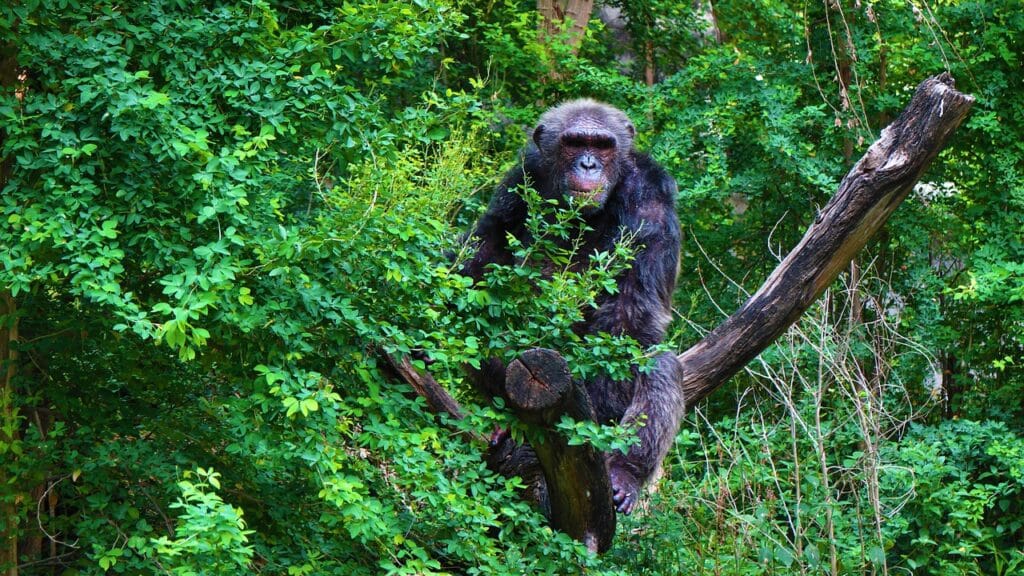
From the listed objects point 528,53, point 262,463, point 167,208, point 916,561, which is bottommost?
point 916,561

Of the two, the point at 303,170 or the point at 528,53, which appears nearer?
the point at 303,170

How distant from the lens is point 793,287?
530 centimetres

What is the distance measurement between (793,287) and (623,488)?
4.24 ft

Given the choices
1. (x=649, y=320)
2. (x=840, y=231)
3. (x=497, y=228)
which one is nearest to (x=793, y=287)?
(x=840, y=231)

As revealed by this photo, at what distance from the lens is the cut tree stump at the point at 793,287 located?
4.43 m

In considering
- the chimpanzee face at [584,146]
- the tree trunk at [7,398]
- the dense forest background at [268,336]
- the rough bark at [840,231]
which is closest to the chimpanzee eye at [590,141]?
the chimpanzee face at [584,146]

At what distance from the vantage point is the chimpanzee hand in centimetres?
482

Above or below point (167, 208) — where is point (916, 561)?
below

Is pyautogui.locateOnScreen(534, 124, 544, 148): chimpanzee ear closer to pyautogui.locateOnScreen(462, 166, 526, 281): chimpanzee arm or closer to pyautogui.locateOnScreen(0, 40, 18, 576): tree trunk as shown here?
pyautogui.locateOnScreen(462, 166, 526, 281): chimpanzee arm

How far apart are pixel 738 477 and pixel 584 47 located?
4.29 m

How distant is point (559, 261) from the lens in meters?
4.28

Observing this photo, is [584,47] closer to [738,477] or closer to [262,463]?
[738,477]

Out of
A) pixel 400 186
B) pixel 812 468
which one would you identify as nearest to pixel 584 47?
pixel 812 468

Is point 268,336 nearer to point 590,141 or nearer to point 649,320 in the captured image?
point 649,320
